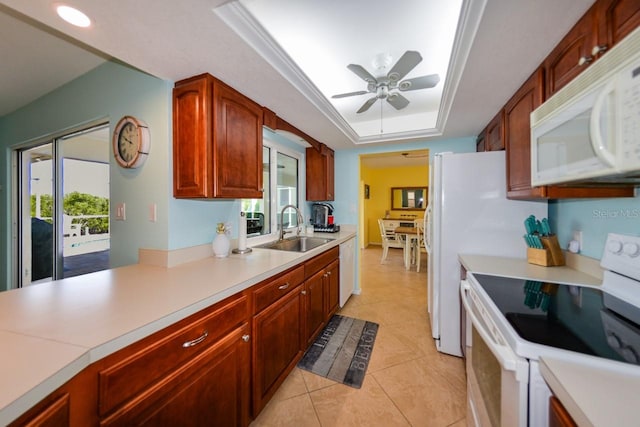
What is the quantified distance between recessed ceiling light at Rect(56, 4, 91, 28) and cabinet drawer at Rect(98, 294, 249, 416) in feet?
4.41

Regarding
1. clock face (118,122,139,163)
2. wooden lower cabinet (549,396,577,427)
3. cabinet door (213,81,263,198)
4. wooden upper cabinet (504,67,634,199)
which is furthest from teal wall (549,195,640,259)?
clock face (118,122,139,163)

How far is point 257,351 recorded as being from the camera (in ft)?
4.21

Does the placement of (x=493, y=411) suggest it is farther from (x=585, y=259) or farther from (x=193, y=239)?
(x=193, y=239)

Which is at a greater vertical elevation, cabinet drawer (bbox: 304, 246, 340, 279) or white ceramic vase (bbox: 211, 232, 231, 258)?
white ceramic vase (bbox: 211, 232, 231, 258)

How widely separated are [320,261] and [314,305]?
376 mm

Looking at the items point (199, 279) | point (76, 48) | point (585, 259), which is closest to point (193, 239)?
point (199, 279)

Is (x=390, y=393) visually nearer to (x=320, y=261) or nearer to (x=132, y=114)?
(x=320, y=261)

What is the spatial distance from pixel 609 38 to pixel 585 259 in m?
1.16

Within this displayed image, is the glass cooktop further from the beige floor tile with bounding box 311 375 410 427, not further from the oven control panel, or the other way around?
the beige floor tile with bounding box 311 375 410 427

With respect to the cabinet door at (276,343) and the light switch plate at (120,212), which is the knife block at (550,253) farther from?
the light switch plate at (120,212)

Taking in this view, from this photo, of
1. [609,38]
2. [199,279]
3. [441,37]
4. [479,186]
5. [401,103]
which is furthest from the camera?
[401,103]

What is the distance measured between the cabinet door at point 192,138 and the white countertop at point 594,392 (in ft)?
5.35

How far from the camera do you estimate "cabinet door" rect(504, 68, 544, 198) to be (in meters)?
1.37

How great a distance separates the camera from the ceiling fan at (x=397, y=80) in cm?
162
